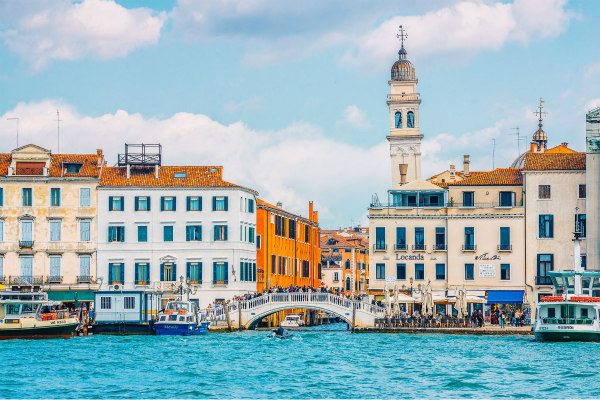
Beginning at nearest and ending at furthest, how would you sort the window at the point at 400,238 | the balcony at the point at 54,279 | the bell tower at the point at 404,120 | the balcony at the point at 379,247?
the balcony at the point at 54,279
the window at the point at 400,238
the balcony at the point at 379,247
the bell tower at the point at 404,120

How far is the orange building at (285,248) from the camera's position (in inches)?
3575

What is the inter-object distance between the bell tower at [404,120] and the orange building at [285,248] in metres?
7.73

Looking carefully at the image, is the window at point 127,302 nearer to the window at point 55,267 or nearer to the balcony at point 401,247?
the window at point 55,267

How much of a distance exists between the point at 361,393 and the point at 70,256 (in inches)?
1532

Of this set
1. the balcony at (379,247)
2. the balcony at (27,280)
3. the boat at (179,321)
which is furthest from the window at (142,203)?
the balcony at (379,247)

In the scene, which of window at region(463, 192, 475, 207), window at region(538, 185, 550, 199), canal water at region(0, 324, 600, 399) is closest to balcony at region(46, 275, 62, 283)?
canal water at region(0, 324, 600, 399)

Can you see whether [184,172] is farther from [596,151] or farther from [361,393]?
[361,393]

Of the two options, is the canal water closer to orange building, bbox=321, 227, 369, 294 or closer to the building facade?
the building facade

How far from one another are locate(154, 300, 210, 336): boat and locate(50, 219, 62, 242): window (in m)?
9.68

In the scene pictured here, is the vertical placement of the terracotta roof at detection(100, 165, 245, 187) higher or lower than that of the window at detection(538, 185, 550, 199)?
higher

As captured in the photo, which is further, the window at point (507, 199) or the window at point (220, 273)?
the window at point (507, 199)

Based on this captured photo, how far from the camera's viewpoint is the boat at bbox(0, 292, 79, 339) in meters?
69.8

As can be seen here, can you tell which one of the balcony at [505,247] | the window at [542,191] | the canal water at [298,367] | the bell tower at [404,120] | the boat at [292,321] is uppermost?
the bell tower at [404,120]

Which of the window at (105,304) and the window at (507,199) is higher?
the window at (507,199)
